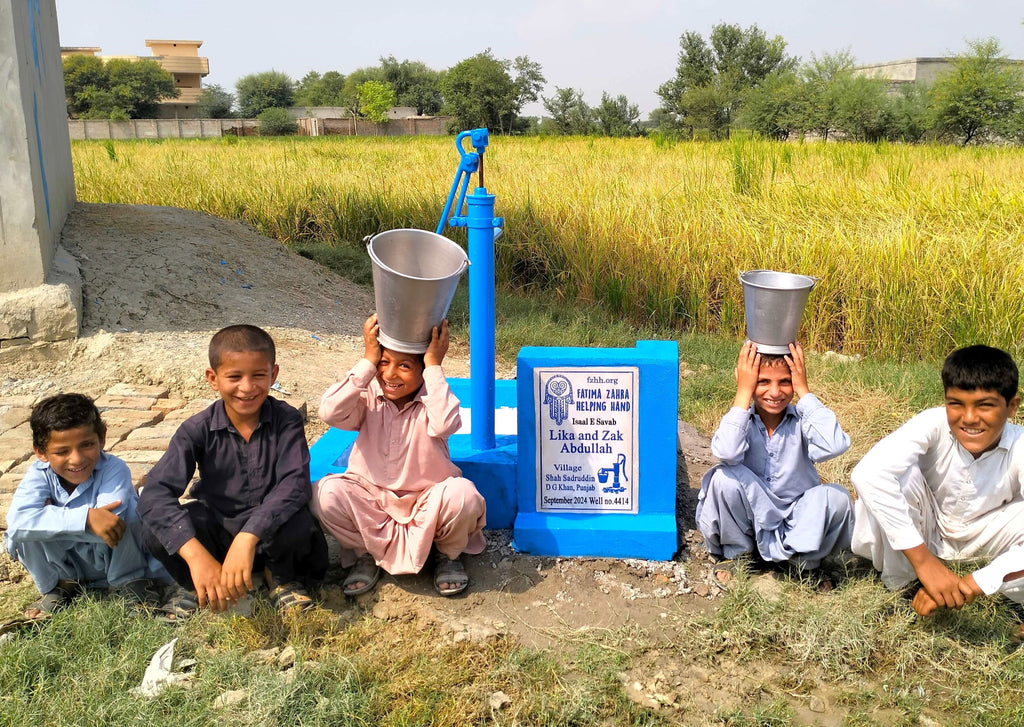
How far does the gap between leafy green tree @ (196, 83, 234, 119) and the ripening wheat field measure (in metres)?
66.4

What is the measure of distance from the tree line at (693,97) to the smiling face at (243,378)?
59.2ft

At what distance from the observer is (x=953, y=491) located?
8.56 ft

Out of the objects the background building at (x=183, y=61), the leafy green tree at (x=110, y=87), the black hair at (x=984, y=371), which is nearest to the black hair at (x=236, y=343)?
Result: the black hair at (x=984, y=371)

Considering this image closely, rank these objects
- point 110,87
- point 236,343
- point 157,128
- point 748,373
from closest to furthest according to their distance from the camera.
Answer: point 236,343, point 748,373, point 157,128, point 110,87

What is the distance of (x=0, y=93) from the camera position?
14.3 ft

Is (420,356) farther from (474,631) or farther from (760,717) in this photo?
(760,717)

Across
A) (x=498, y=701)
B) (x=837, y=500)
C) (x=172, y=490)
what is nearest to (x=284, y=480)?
(x=172, y=490)

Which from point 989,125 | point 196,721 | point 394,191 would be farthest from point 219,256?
point 989,125

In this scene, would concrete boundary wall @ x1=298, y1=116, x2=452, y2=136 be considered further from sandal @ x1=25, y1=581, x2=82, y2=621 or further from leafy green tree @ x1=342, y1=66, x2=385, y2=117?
sandal @ x1=25, y1=581, x2=82, y2=621

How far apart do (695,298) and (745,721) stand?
4448mm

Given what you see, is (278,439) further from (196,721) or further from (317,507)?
(196,721)

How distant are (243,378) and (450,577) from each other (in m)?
0.92

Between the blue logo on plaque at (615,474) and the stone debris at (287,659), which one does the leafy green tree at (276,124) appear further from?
the stone debris at (287,659)

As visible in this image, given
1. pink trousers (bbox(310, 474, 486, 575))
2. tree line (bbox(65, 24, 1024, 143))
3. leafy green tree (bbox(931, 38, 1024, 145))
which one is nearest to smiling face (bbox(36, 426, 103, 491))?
pink trousers (bbox(310, 474, 486, 575))
